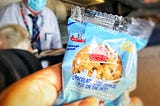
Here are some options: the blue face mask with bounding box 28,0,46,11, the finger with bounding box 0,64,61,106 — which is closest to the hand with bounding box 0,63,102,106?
the finger with bounding box 0,64,61,106

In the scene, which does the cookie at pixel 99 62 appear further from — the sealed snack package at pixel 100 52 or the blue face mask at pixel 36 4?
the blue face mask at pixel 36 4

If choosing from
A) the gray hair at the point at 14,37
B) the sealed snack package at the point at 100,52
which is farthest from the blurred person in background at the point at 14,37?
the sealed snack package at the point at 100,52

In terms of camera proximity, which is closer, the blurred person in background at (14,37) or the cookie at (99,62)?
the cookie at (99,62)

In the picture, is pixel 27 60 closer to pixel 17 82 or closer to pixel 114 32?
pixel 17 82

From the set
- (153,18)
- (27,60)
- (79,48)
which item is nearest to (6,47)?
(27,60)

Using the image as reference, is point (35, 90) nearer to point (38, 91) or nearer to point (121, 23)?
point (38, 91)

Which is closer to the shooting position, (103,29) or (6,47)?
(103,29)
